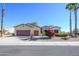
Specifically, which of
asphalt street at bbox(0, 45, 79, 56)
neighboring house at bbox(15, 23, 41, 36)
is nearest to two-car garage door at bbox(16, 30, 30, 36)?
neighboring house at bbox(15, 23, 41, 36)

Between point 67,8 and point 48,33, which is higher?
point 67,8

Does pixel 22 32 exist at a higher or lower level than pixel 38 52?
higher

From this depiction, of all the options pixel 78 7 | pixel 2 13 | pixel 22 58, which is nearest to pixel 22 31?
pixel 2 13

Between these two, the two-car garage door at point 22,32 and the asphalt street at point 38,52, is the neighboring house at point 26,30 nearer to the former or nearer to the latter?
the two-car garage door at point 22,32

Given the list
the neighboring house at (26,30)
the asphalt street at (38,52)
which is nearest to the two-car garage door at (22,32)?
the neighboring house at (26,30)

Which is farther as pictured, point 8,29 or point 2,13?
point 8,29

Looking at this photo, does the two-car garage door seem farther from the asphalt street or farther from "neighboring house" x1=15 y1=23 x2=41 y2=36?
the asphalt street

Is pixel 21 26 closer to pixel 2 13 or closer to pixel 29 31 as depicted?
pixel 29 31

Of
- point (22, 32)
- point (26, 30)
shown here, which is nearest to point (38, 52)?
point (22, 32)

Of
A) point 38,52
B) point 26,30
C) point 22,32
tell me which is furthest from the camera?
point 26,30

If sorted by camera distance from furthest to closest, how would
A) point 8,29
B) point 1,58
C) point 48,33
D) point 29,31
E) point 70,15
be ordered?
1. point 8,29
2. point 29,31
3. point 70,15
4. point 48,33
5. point 1,58

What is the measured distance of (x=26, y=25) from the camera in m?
59.8

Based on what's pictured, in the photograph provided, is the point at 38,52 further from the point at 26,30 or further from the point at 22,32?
the point at 26,30

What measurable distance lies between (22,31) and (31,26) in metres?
3.02
